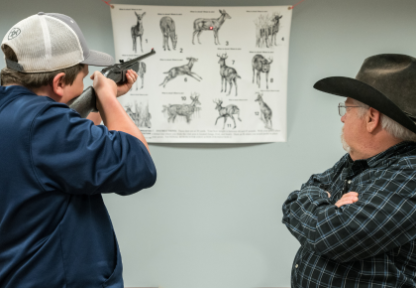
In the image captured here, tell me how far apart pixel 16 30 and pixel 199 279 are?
176 cm

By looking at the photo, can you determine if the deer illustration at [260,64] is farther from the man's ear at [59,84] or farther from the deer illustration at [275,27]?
the man's ear at [59,84]

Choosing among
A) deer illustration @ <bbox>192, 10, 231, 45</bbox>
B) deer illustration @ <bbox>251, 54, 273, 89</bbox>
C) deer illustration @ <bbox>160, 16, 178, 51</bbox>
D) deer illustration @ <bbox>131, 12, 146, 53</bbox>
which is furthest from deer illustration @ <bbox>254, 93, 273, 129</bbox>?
deer illustration @ <bbox>131, 12, 146, 53</bbox>

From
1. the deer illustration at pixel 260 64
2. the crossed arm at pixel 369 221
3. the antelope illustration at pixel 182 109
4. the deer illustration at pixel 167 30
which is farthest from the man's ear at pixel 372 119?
the deer illustration at pixel 167 30

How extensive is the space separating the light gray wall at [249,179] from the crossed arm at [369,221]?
105 cm

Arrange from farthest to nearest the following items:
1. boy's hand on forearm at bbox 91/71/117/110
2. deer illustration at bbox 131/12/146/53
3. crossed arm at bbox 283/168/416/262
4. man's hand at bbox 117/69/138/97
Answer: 1. deer illustration at bbox 131/12/146/53
2. man's hand at bbox 117/69/138/97
3. boy's hand on forearm at bbox 91/71/117/110
4. crossed arm at bbox 283/168/416/262

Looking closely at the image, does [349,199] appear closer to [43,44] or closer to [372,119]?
[372,119]

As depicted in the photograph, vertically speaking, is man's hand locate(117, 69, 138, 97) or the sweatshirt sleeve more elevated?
man's hand locate(117, 69, 138, 97)

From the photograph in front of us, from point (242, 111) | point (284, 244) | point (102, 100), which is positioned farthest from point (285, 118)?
point (102, 100)

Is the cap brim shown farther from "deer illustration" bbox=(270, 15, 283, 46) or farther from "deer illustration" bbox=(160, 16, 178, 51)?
"deer illustration" bbox=(270, 15, 283, 46)

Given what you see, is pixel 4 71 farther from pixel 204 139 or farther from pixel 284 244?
pixel 284 244

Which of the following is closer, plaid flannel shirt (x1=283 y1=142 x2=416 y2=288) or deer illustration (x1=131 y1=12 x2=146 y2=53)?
plaid flannel shirt (x1=283 y1=142 x2=416 y2=288)

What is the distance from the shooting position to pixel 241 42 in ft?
6.66

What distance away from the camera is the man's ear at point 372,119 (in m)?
1.14

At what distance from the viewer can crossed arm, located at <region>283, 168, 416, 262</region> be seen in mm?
1007
